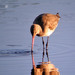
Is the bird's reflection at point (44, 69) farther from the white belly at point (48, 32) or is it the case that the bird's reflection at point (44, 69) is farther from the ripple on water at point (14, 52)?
the white belly at point (48, 32)

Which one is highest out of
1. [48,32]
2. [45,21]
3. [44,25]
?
[45,21]

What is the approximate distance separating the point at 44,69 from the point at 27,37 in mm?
3249

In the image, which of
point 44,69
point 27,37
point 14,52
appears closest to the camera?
point 44,69

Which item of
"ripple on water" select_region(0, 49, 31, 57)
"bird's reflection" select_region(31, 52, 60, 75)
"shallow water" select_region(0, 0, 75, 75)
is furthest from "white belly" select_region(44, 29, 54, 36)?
"bird's reflection" select_region(31, 52, 60, 75)

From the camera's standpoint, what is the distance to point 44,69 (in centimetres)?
920

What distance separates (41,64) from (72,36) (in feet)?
9.19

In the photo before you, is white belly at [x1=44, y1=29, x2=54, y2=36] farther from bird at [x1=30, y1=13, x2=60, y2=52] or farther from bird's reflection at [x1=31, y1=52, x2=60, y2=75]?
bird's reflection at [x1=31, y1=52, x2=60, y2=75]

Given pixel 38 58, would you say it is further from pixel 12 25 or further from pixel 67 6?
pixel 67 6

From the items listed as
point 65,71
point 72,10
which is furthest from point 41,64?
point 72,10

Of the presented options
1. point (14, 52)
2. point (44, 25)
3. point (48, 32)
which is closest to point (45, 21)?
point (44, 25)

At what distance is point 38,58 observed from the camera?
10.1m

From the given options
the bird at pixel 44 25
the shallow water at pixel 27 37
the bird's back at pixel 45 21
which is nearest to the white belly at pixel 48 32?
the bird at pixel 44 25

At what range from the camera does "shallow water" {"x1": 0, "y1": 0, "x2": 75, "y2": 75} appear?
943cm

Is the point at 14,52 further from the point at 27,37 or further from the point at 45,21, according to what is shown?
the point at 45,21
